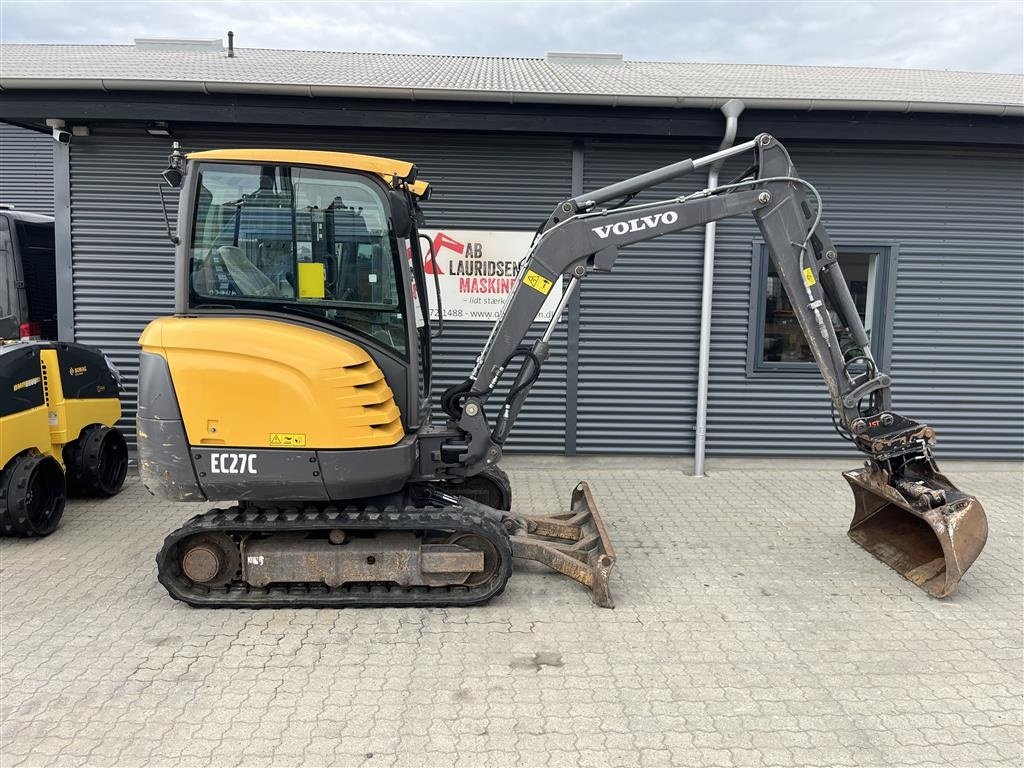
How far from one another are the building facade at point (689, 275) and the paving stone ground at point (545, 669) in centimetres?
280

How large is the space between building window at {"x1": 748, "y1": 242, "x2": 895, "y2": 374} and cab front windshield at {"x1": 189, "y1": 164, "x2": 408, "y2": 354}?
Answer: 16.6ft

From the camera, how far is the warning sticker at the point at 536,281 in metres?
4.23

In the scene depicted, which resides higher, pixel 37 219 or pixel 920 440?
pixel 37 219

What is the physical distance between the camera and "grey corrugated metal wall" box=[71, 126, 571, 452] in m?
7.11

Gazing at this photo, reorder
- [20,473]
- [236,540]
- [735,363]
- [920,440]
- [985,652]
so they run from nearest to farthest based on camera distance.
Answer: [985,652], [236,540], [920,440], [20,473], [735,363]

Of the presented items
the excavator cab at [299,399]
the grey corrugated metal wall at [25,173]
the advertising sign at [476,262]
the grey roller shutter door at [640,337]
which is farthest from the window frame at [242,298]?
the grey corrugated metal wall at [25,173]

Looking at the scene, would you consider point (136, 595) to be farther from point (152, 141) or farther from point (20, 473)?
point (152, 141)

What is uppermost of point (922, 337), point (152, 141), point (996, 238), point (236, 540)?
point (152, 141)

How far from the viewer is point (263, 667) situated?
340cm

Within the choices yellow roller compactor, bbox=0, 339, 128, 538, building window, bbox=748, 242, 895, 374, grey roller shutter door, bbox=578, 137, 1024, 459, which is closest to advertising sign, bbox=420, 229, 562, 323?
grey roller shutter door, bbox=578, 137, 1024, 459

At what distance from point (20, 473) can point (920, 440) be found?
6362 millimetres

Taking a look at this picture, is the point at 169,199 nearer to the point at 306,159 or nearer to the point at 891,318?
the point at 306,159

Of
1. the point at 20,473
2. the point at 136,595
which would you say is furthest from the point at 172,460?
the point at 20,473

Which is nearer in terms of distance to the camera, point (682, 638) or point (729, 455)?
point (682, 638)
